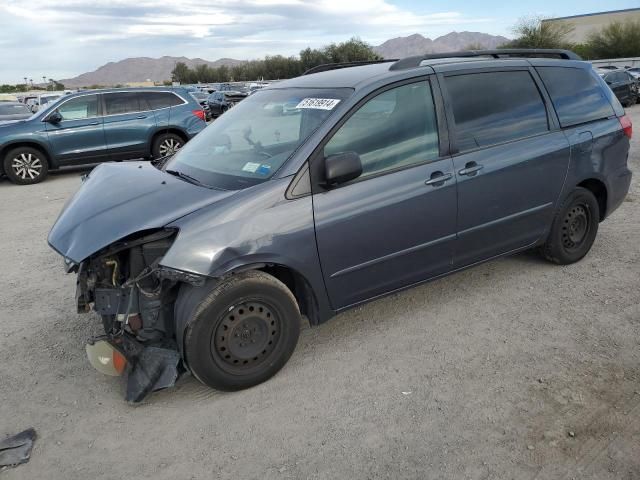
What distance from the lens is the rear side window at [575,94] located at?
14.6ft

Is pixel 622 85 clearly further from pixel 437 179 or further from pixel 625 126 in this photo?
pixel 437 179

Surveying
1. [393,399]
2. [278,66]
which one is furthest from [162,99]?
[278,66]

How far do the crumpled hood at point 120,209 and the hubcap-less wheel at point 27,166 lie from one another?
7754mm

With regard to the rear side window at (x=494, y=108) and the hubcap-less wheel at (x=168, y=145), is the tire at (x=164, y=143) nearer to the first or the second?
the hubcap-less wheel at (x=168, y=145)

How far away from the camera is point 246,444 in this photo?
2818 millimetres

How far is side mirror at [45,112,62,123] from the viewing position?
416 inches

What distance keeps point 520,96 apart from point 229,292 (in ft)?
9.09

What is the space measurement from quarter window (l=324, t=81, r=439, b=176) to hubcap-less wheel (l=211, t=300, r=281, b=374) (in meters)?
1.05

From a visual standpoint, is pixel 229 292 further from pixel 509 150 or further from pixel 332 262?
pixel 509 150

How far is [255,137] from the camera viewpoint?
3855 mm

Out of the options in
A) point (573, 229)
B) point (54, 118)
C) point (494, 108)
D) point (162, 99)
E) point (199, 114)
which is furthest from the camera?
point (199, 114)

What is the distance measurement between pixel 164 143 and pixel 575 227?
8883 millimetres

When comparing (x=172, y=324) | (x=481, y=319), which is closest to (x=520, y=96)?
(x=481, y=319)

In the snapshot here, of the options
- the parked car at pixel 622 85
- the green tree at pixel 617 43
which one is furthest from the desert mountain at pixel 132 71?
the parked car at pixel 622 85
